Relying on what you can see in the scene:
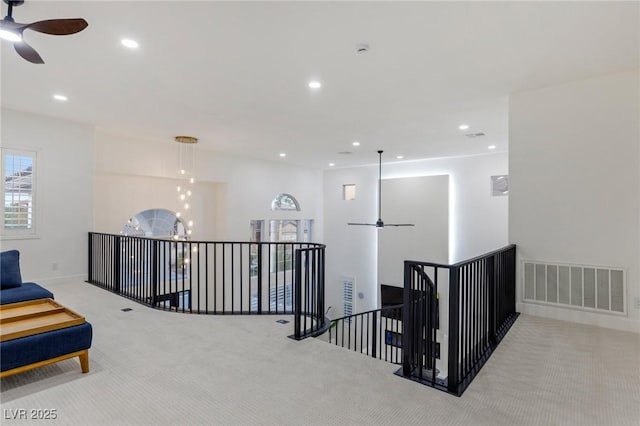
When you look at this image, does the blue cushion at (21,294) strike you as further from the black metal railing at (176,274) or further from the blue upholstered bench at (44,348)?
the black metal railing at (176,274)

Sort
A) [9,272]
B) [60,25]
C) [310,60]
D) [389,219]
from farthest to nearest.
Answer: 1. [389,219]
2. [9,272]
3. [310,60]
4. [60,25]

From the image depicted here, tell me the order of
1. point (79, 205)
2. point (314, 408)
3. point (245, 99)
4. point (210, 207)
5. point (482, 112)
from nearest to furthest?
point (314, 408) < point (245, 99) < point (482, 112) < point (79, 205) < point (210, 207)

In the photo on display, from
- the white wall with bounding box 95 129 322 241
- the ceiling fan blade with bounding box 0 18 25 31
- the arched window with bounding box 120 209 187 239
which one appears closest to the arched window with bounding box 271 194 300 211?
the white wall with bounding box 95 129 322 241

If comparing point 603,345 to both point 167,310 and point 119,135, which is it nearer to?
point 167,310

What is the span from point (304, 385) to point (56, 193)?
5610 millimetres

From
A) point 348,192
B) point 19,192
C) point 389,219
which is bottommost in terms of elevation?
point 389,219

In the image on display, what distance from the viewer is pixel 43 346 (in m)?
2.60

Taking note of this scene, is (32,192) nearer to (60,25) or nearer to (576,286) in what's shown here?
(60,25)

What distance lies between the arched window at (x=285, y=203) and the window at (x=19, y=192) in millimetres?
5871

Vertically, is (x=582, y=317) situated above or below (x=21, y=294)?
below

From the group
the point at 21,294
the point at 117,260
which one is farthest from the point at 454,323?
the point at 117,260

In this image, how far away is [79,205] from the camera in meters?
6.01

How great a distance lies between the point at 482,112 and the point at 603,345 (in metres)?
3.53

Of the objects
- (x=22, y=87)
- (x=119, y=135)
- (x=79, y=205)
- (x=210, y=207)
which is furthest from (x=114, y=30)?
(x=210, y=207)
